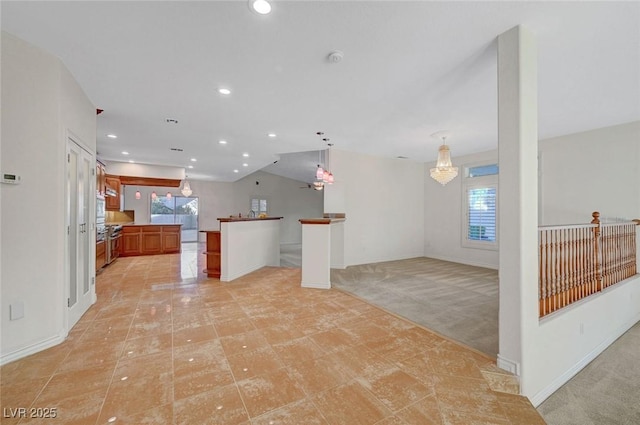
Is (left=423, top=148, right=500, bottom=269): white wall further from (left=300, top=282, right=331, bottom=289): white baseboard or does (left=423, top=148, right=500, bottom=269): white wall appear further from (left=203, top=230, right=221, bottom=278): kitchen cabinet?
(left=203, top=230, right=221, bottom=278): kitchen cabinet

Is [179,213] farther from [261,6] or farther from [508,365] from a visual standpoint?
[508,365]

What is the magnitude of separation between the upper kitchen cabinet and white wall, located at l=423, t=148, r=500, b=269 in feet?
29.2

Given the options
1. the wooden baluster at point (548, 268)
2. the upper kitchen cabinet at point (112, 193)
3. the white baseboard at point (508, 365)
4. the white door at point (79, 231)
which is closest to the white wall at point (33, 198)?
the white door at point (79, 231)

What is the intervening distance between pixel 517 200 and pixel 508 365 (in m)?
1.33

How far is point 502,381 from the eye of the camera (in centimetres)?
198

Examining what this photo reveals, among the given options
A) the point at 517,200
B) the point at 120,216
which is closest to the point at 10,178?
the point at 517,200

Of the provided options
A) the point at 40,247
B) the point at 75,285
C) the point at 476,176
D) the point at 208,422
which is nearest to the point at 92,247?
the point at 75,285

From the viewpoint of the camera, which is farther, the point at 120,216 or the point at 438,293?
the point at 120,216

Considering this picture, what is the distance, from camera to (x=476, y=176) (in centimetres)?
645

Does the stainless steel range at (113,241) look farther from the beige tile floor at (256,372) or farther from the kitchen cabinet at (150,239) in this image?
the beige tile floor at (256,372)

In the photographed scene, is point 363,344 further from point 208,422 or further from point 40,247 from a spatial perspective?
point 40,247

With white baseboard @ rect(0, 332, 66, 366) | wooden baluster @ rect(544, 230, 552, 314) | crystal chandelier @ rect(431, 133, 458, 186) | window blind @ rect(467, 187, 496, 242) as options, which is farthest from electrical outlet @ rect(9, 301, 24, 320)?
window blind @ rect(467, 187, 496, 242)

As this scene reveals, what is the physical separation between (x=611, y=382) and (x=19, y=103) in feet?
20.0

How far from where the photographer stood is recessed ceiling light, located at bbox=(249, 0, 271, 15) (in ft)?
5.84
